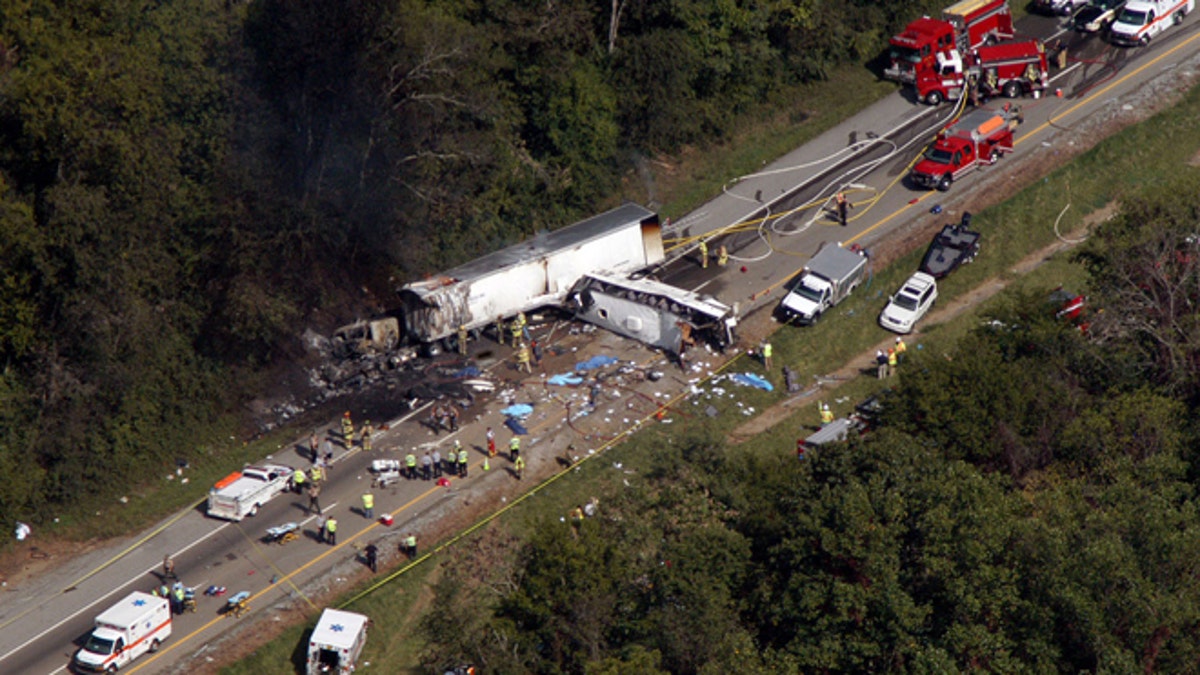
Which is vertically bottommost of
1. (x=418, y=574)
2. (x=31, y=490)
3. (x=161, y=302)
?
(x=418, y=574)

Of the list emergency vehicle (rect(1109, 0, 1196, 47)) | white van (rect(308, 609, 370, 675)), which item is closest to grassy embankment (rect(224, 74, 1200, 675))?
white van (rect(308, 609, 370, 675))

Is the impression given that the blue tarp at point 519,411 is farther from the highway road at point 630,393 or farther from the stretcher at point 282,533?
the stretcher at point 282,533

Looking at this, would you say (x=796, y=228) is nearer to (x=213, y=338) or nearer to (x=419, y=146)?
(x=419, y=146)

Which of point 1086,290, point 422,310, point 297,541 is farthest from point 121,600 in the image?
point 1086,290

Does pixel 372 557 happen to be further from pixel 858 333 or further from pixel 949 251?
pixel 949 251

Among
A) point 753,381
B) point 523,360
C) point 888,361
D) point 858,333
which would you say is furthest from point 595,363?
point 888,361

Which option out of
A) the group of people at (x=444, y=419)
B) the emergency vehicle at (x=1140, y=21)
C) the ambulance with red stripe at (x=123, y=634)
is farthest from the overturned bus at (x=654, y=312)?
the emergency vehicle at (x=1140, y=21)

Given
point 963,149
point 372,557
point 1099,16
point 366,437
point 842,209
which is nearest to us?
point 372,557
